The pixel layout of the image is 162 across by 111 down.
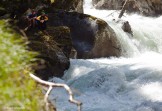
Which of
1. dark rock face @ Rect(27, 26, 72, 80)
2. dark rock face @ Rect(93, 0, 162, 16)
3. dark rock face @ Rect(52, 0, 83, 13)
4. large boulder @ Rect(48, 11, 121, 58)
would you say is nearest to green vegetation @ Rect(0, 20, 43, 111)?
dark rock face @ Rect(27, 26, 72, 80)

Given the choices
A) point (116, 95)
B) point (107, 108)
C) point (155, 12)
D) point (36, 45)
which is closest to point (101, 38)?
point (36, 45)

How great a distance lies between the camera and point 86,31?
17.9 meters

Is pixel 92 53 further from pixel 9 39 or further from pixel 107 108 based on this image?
pixel 9 39

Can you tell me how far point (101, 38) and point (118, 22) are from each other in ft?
12.5

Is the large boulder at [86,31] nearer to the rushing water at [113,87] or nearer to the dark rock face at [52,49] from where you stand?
the dark rock face at [52,49]

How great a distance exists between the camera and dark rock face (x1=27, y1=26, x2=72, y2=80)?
42.2 ft

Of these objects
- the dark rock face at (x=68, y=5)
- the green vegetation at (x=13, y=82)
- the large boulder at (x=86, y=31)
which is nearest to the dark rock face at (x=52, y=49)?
the large boulder at (x=86, y=31)

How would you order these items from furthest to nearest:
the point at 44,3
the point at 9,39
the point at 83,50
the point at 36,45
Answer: the point at 44,3 < the point at 83,50 < the point at 36,45 < the point at 9,39

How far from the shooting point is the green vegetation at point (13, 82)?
97.1 inches

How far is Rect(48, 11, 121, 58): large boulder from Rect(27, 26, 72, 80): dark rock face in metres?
2.38

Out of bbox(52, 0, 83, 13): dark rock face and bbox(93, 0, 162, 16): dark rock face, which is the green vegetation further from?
bbox(93, 0, 162, 16): dark rock face

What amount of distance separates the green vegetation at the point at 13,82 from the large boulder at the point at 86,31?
1465 cm

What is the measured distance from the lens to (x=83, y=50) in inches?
682

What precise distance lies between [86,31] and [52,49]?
184 inches
